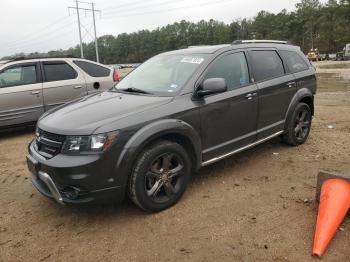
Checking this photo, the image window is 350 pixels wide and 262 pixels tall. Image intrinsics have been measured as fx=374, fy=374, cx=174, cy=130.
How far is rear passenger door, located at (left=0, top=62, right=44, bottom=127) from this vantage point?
299 inches

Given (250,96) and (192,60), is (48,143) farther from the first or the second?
(250,96)

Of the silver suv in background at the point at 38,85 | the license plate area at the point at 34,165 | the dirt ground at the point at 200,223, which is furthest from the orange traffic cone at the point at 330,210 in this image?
the silver suv in background at the point at 38,85

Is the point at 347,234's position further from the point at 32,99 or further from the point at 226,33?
the point at 226,33

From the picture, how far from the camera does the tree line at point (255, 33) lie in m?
76.1

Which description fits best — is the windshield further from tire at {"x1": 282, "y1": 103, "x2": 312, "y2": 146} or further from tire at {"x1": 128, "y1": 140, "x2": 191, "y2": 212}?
tire at {"x1": 282, "y1": 103, "x2": 312, "y2": 146}

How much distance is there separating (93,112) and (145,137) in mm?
674

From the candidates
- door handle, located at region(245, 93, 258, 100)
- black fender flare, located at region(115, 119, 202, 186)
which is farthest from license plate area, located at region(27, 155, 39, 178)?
door handle, located at region(245, 93, 258, 100)

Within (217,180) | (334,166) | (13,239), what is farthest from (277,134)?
(13,239)

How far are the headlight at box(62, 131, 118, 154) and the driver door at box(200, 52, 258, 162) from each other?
126 centimetres

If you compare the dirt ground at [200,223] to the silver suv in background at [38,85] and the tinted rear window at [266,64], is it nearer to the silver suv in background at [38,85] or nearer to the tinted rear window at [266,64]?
the tinted rear window at [266,64]

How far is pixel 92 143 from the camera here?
141 inches

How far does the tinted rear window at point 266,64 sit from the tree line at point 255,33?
45.3 metres

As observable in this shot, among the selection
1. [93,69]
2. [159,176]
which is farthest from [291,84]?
[93,69]

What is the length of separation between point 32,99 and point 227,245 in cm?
585
